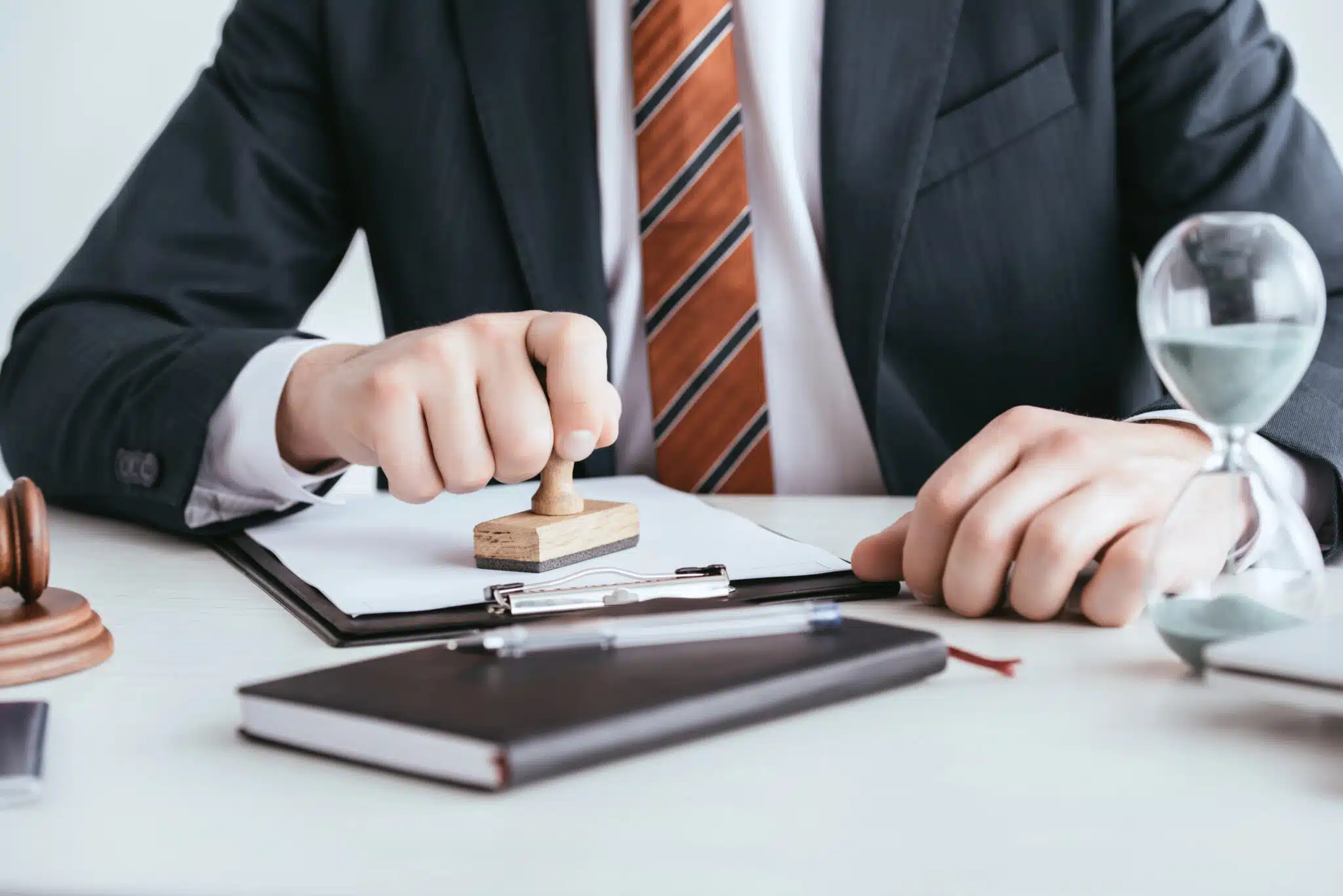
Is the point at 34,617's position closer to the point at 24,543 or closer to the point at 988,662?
the point at 24,543

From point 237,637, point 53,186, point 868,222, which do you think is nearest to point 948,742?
point 237,637

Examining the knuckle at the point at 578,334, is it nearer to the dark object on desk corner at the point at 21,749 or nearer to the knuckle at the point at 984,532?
the knuckle at the point at 984,532

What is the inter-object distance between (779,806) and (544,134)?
1156mm

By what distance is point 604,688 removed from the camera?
1.95ft

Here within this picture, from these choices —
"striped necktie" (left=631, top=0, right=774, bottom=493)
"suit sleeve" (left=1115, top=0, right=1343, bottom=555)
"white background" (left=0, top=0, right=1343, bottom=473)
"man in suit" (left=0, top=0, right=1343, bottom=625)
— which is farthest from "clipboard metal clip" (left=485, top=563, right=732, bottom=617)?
"white background" (left=0, top=0, right=1343, bottom=473)

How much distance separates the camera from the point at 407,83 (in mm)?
1617

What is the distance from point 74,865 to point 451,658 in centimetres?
19

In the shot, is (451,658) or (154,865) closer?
(154,865)

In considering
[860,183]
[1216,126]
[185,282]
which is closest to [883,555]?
[860,183]

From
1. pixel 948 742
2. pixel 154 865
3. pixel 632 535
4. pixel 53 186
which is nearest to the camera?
pixel 154 865

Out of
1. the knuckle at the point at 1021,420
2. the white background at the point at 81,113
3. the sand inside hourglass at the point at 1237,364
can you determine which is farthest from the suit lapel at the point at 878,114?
the white background at the point at 81,113

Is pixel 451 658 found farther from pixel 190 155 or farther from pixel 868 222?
pixel 190 155

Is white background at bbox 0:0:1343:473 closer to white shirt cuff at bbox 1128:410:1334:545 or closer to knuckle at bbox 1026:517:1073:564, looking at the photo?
white shirt cuff at bbox 1128:410:1334:545

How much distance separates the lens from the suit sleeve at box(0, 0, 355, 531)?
1.21 meters
